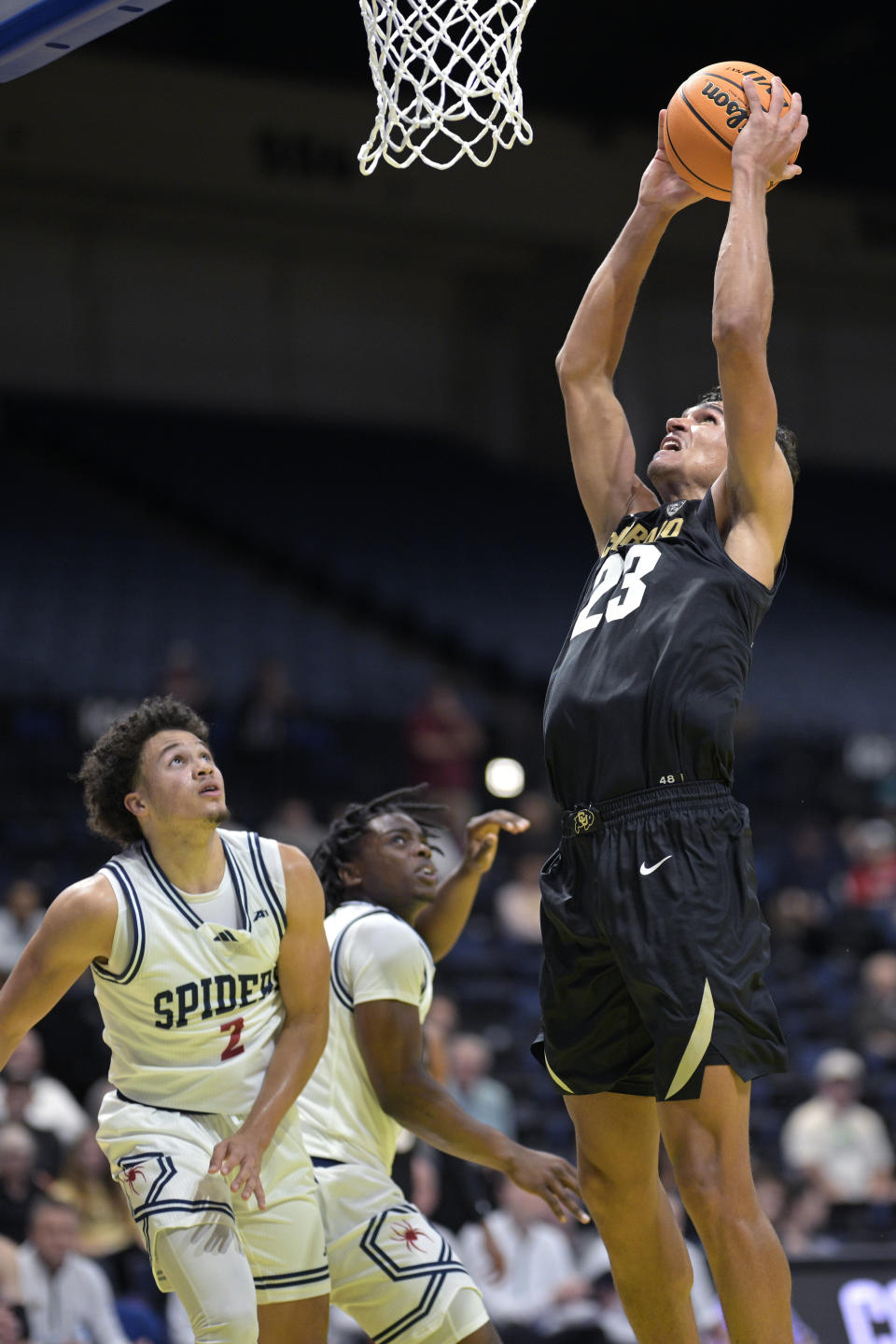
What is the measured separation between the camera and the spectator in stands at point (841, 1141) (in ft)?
30.7

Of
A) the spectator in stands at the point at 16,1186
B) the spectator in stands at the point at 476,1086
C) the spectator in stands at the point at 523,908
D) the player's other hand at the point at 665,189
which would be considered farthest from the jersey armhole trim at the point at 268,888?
the spectator in stands at the point at 523,908

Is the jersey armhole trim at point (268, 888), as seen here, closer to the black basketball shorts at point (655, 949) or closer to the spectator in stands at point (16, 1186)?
the black basketball shorts at point (655, 949)

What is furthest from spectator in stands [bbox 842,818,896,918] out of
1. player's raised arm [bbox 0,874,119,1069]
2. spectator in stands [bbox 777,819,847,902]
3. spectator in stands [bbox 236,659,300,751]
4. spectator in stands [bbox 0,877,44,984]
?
player's raised arm [bbox 0,874,119,1069]

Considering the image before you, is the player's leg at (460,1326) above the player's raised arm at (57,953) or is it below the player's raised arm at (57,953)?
below

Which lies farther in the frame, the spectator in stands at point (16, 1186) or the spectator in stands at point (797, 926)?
the spectator in stands at point (797, 926)

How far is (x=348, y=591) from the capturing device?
51.5 ft

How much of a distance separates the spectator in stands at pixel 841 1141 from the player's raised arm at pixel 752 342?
6.26 metres

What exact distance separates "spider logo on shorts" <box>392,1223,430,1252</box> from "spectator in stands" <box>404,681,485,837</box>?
7490 millimetres

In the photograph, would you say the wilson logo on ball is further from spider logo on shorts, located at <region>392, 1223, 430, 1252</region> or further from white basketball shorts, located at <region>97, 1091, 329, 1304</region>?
spider logo on shorts, located at <region>392, 1223, 430, 1252</region>

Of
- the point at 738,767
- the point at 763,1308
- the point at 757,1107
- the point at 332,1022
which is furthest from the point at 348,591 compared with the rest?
the point at 763,1308

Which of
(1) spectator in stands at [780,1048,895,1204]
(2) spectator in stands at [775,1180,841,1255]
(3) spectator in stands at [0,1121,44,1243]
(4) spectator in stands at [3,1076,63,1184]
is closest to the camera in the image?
(3) spectator in stands at [0,1121,44,1243]

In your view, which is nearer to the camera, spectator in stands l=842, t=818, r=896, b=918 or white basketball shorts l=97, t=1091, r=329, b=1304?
white basketball shorts l=97, t=1091, r=329, b=1304

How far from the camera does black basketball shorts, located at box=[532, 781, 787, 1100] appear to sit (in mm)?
3459

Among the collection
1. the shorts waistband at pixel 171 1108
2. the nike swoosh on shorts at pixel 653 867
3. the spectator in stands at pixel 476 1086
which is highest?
the nike swoosh on shorts at pixel 653 867
